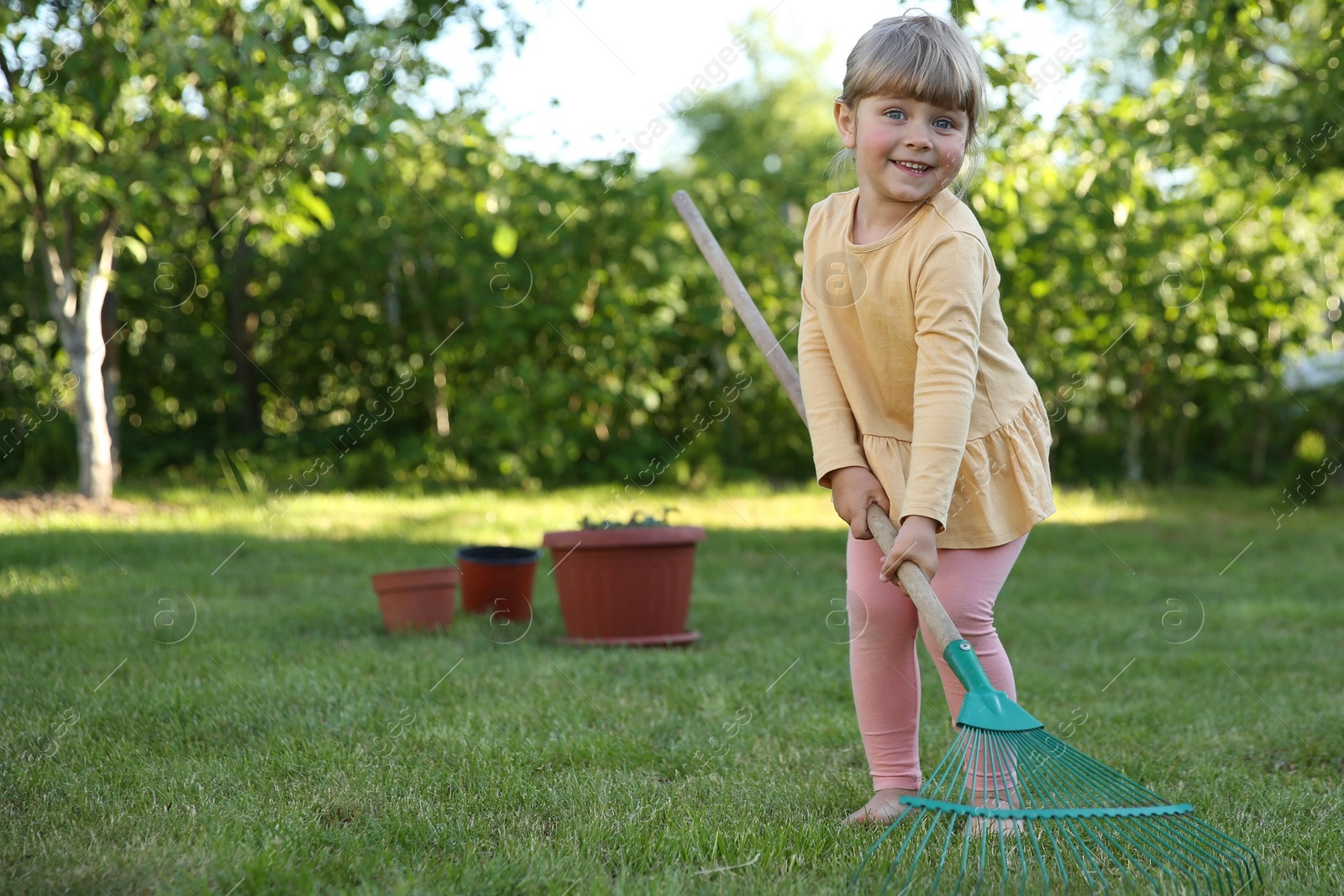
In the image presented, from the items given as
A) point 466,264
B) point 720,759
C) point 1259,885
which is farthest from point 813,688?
point 466,264

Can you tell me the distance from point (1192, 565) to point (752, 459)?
11.7 ft

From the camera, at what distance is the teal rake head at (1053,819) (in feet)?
5.65

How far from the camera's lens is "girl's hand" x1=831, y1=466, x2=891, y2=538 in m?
2.08

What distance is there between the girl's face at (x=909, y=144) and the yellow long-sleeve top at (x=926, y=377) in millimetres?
64

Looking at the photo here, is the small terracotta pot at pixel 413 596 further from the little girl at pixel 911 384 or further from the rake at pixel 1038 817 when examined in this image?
the rake at pixel 1038 817

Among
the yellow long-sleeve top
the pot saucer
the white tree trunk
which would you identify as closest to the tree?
the white tree trunk

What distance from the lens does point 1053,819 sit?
1.77 meters

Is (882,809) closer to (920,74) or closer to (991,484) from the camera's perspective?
(991,484)

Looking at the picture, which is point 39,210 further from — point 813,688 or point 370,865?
point 370,865

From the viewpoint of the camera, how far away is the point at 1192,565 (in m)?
5.47

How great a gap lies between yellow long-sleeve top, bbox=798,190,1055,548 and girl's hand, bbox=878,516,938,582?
18 millimetres

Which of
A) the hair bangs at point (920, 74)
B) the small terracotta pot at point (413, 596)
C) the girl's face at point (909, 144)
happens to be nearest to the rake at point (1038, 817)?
the girl's face at point (909, 144)

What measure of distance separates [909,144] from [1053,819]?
1.11 m

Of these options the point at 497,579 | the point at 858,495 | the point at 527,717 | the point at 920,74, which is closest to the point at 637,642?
the point at 497,579
